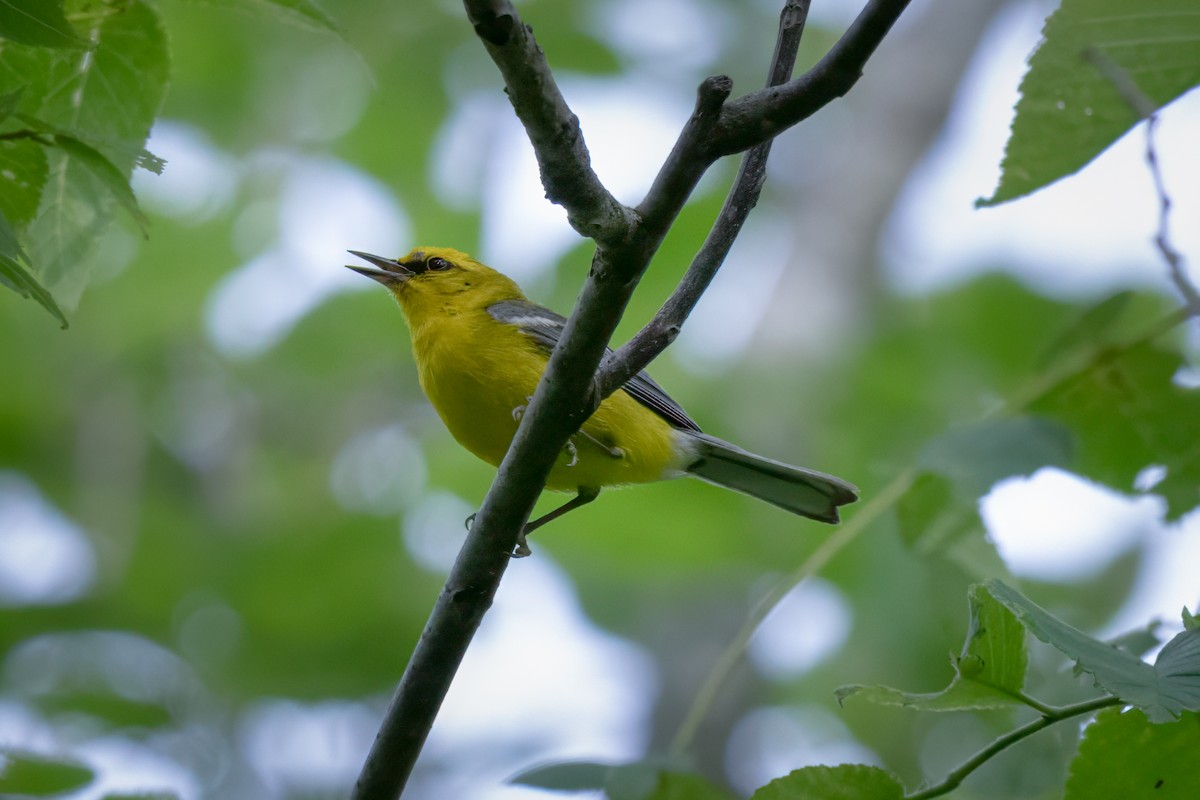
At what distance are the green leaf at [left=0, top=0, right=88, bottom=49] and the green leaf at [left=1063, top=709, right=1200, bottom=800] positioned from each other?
2599 mm

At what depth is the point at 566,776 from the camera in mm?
3422

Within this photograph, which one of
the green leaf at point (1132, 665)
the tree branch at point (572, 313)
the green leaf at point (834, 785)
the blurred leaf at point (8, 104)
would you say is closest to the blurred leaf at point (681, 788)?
the tree branch at point (572, 313)

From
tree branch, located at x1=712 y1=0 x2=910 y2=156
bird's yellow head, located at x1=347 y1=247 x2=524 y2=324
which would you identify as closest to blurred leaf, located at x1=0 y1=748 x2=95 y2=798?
tree branch, located at x1=712 y1=0 x2=910 y2=156

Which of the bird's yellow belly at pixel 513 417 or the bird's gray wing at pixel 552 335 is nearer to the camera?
the bird's yellow belly at pixel 513 417

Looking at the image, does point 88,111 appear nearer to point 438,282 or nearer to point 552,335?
point 552,335

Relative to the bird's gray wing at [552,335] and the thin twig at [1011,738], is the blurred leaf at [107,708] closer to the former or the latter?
the bird's gray wing at [552,335]

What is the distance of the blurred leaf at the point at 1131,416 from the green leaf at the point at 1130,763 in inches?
66.3

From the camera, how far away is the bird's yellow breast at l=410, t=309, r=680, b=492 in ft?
18.0

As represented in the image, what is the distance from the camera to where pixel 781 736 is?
10.9 meters

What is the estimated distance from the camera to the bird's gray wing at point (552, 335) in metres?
5.83

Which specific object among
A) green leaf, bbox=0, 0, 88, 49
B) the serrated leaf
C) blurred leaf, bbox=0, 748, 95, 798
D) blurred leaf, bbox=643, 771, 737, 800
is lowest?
blurred leaf, bbox=643, 771, 737, 800

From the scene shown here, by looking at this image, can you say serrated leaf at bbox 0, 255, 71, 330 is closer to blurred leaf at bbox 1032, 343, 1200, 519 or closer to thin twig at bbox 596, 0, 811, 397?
thin twig at bbox 596, 0, 811, 397

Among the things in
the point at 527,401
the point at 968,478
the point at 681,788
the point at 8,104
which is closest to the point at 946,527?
the point at 968,478

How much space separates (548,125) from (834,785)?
1.58 meters
